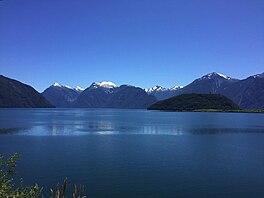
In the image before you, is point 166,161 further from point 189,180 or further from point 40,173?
point 40,173

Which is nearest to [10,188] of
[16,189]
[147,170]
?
[16,189]

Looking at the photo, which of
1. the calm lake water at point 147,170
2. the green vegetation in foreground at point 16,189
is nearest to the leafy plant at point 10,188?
the green vegetation in foreground at point 16,189

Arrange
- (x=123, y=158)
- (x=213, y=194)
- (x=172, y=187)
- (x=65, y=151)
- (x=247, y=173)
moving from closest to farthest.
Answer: (x=213, y=194) → (x=172, y=187) → (x=247, y=173) → (x=123, y=158) → (x=65, y=151)

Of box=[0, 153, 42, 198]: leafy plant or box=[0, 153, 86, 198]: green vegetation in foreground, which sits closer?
box=[0, 153, 86, 198]: green vegetation in foreground

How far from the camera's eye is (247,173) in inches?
1993

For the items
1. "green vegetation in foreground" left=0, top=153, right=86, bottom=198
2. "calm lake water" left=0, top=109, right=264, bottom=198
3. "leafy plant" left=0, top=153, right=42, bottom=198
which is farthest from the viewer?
"calm lake water" left=0, top=109, right=264, bottom=198

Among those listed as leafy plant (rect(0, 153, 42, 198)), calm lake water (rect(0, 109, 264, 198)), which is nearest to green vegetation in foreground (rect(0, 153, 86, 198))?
leafy plant (rect(0, 153, 42, 198))

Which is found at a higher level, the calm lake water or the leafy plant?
the leafy plant

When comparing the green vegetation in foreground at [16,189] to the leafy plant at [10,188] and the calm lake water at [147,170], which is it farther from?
the calm lake water at [147,170]

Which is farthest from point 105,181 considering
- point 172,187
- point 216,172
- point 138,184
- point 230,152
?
point 230,152

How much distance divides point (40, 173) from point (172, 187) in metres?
24.0

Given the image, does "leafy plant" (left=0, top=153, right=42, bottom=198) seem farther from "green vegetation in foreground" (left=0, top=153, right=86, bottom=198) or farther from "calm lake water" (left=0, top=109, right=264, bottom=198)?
"calm lake water" (left=0, top=109, right=264, bottom=198)

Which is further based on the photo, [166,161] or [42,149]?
[42,149]

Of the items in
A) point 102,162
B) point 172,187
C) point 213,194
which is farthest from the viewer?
point 102,162
